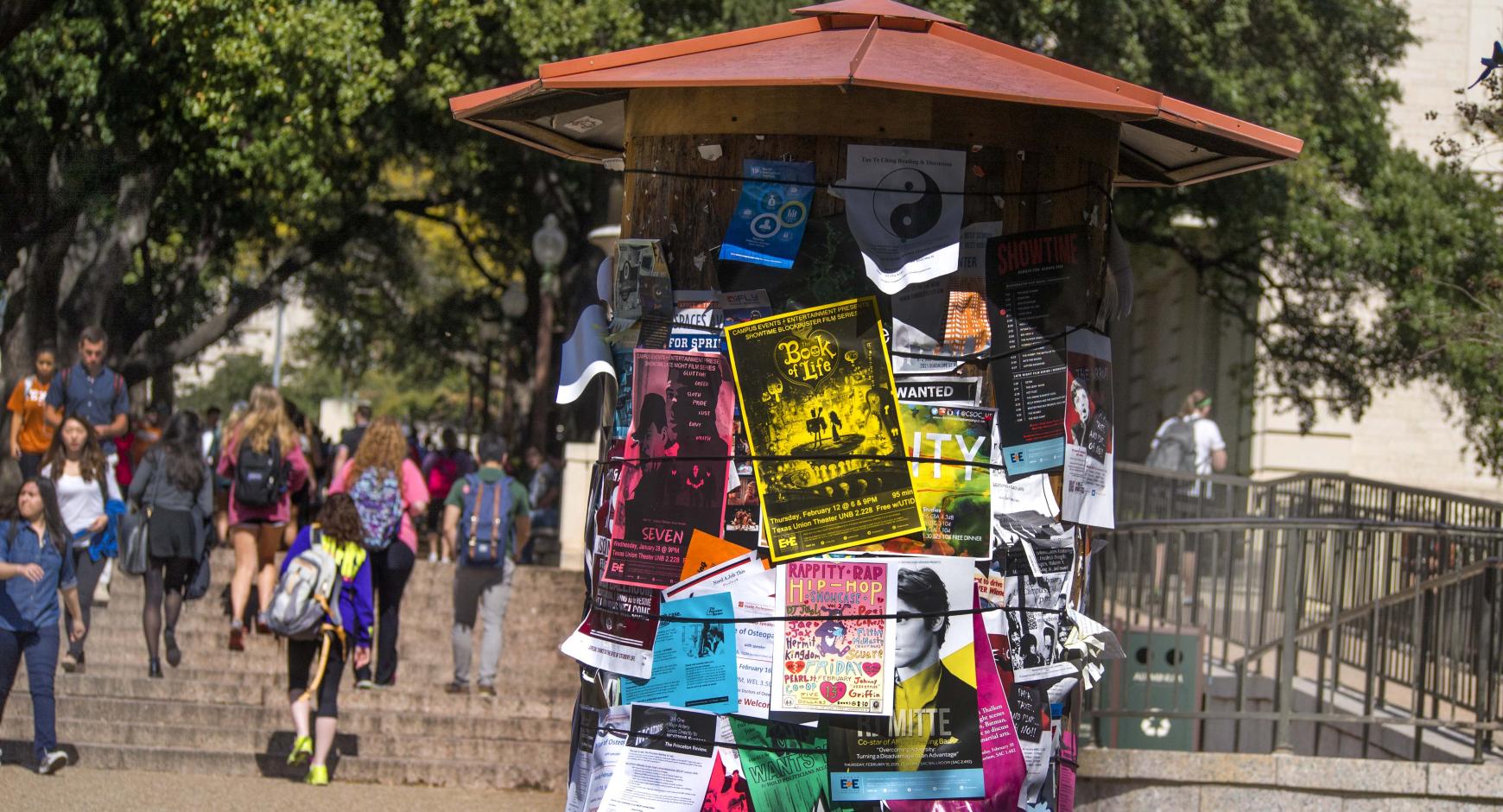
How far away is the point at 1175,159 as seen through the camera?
14.2 feet

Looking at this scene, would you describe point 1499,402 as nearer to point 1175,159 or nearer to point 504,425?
point 1175,159

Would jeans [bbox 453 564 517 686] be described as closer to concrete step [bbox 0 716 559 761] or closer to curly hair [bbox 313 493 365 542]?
concrete step [bbox 0 716 559 761]

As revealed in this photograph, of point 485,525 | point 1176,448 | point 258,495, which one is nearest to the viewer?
point 485,525

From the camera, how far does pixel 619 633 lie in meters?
3.79

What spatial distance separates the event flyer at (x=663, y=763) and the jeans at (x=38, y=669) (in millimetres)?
6297

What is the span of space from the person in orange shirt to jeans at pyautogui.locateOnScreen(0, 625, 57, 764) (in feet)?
11.8

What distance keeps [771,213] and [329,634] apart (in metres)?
6.11

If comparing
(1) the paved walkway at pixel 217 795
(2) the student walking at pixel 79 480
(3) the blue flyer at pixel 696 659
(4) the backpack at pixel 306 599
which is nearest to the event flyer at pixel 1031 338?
(3) the blue flyer at pixel 696 659

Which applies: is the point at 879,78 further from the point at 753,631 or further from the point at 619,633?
the point at 619,633

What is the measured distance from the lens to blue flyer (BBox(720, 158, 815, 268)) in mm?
3650

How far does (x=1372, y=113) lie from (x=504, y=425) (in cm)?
1853

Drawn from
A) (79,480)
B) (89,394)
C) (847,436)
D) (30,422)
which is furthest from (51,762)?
(847,436)

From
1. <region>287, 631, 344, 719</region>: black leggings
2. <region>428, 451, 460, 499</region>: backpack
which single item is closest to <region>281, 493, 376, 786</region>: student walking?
<region>287, 631, 344, 719</region>: black leggings

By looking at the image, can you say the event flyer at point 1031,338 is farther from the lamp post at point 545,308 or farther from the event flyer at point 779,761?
the lamp post at point 545,308
